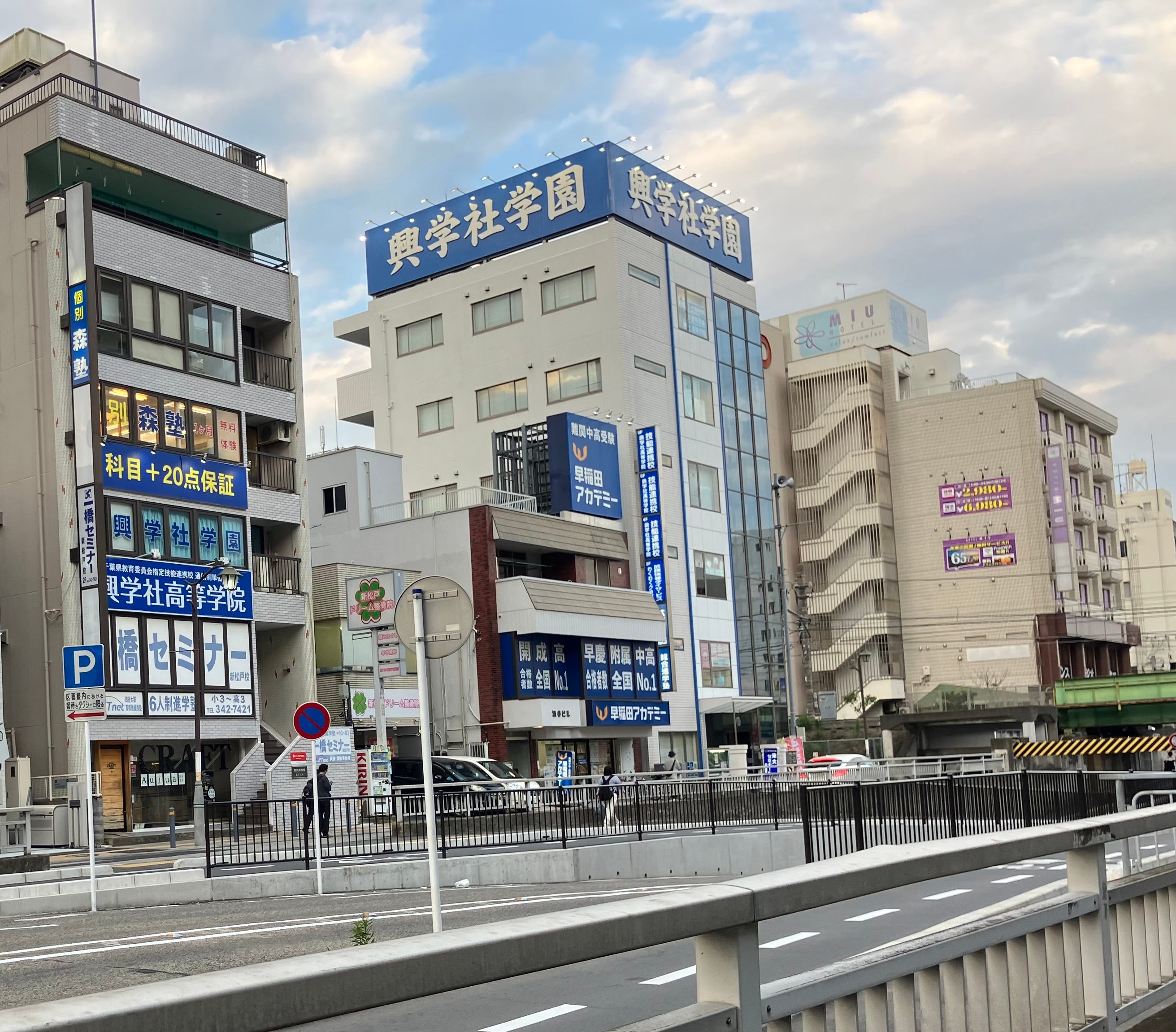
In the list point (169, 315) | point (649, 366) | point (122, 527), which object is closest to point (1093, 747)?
point (649, 366)

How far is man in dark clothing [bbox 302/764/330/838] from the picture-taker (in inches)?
920

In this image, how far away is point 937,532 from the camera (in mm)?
96000

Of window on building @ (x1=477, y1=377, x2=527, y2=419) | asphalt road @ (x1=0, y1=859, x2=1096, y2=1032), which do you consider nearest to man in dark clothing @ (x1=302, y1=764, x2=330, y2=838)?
asphalt road @ (x1=0, y1=859, x2=1096, y2=1032)

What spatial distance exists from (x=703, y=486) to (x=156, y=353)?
32855 millimetres

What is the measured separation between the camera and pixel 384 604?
1384 inches

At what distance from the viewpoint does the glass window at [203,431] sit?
4356 cm

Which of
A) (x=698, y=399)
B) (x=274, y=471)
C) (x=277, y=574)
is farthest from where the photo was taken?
(x=698, y=399)

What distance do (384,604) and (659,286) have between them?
3867cm

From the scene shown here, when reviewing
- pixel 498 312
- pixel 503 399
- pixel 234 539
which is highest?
pixel 498 312

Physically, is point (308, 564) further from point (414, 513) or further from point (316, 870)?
point (316, 870)

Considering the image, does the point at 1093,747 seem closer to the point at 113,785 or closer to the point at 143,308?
the point at 113,785

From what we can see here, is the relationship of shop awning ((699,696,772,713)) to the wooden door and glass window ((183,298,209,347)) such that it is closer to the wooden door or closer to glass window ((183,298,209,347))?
glass window ((183,298,209,347))

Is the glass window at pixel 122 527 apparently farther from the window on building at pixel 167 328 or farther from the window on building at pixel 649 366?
the window on building at pixel 649 366

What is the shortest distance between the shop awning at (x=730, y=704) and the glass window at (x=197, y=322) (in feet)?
102
